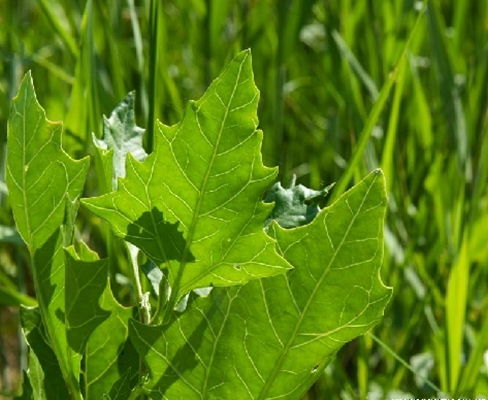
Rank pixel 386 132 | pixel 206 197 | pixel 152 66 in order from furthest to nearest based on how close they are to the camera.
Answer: pixel 386 132 < pixel 152 66 < pixel 206 197

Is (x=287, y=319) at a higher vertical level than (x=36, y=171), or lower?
lower

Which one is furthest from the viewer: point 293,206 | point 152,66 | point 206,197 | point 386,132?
point 386,132

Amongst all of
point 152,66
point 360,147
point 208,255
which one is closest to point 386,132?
point 360,147

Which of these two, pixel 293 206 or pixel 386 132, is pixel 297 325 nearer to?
pixel 293 206

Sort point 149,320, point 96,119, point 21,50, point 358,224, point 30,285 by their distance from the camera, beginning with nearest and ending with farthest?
1. point 358,224
2. point 149,320
3. point 96,119
4. point 21,50
5. point 30,285

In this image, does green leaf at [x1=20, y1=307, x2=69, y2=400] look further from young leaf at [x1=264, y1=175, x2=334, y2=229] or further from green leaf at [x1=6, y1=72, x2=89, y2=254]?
young leaf at [x1=264, y1=175, x2=334, y2=229]

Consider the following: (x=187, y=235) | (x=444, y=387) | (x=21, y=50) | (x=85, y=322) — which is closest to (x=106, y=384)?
(x=85, y=322)

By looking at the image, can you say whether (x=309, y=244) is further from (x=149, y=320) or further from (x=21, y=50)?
(x=21, y=50)
